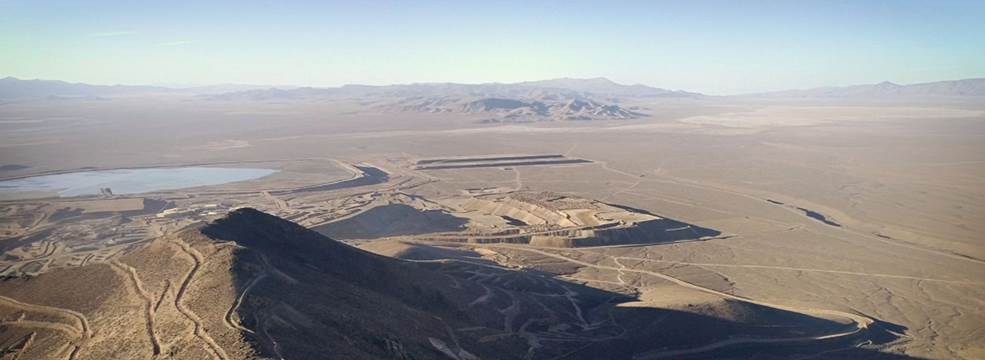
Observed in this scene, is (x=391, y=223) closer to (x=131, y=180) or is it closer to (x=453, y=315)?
(x=453, y=315)

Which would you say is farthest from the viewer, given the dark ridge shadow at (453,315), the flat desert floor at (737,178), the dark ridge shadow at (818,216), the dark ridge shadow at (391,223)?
the dark ridge shadow at (818,216)

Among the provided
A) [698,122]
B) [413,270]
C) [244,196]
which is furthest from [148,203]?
[698,122]

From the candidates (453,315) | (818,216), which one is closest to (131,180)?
(453,315)

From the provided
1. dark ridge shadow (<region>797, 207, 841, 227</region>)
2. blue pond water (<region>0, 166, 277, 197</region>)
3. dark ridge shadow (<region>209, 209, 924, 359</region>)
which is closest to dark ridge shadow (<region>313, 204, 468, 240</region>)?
dark ridge shadow (<region>209, 209, 924, 359</region>)

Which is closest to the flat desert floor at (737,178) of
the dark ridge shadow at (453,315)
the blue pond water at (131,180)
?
the dark ridge shadow at (453,315)

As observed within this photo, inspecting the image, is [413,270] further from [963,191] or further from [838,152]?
[838,152]

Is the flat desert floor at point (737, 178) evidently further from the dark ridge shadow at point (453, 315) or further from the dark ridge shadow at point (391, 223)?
the dark ridge shadow at point (391, 223)
